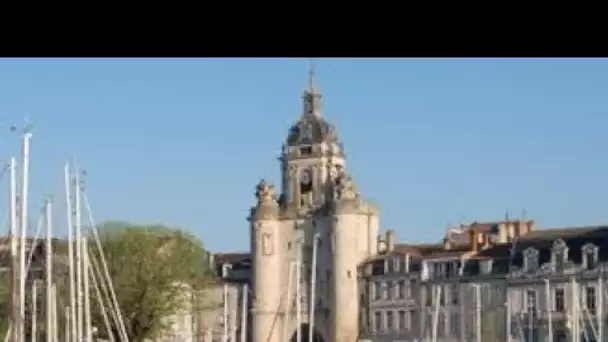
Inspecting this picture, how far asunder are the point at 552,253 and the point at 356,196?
31.8 feet

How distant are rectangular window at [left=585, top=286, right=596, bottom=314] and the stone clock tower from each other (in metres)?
10.4

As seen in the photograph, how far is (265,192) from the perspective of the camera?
60.2 m

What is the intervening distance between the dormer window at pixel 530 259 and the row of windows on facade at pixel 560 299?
0.79 m

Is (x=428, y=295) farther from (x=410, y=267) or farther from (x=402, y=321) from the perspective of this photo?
(x=402, y=321)

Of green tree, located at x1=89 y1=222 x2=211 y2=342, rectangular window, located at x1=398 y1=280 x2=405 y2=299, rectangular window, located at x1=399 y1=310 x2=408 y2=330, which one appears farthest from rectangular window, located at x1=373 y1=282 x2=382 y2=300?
green tree, located at x1=89 y1=222 x2=211 y2=342

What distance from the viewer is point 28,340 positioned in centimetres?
3269

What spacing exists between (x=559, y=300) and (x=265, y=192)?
578 inches

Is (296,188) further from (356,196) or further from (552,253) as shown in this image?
(552,253)

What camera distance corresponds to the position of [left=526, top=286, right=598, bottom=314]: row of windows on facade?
49997 mm

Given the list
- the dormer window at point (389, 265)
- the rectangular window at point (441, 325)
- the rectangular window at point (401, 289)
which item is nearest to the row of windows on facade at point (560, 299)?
the rectangular window at point (441, 325)

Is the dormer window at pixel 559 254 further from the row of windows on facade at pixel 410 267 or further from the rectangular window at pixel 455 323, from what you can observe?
the rectangular window at pixel 455 323

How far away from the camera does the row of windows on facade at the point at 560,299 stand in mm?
49997

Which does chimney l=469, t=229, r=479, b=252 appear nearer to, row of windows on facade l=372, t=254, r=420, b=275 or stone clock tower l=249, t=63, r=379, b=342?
row of windows on facade l=372, t=254, r=420, b=275
